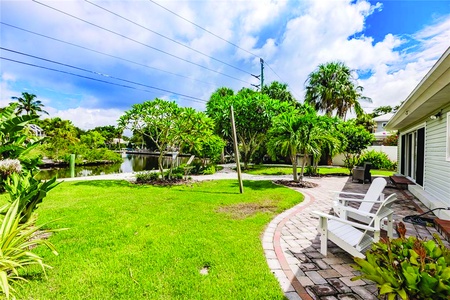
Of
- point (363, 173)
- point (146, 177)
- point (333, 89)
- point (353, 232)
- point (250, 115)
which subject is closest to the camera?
point (353, 232)

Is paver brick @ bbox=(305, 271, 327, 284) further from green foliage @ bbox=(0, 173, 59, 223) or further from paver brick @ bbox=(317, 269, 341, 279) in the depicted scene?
green foliage @ bbox=(0, 173, 59, 223)

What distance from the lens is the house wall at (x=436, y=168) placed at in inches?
240

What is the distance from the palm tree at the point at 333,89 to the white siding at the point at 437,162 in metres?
16.4

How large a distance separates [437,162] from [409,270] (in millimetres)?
7241

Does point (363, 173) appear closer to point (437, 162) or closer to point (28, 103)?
point (437, 162)

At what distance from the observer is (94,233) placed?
15.5 feet

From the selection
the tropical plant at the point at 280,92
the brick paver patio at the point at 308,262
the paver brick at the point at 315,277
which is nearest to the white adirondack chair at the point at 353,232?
the brick paver patio at the point at 308,262

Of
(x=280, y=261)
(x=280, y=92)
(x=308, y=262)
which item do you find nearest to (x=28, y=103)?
(x=280, y=92)

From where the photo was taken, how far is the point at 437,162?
6.88m

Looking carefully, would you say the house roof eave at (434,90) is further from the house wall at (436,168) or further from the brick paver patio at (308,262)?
the brick paver patio at (308,262)

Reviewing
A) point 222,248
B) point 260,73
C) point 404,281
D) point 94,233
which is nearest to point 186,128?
point 94,233

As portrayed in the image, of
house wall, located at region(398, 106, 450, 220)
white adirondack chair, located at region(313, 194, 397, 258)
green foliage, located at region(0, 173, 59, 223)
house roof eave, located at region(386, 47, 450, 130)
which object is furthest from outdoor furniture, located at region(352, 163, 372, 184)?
green foliage, located at region(0, 173, 59, 223)

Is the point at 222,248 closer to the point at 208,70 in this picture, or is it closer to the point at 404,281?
the point at 404,281

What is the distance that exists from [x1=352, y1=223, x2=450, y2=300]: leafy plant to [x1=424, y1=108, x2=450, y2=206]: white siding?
5.72 metres
